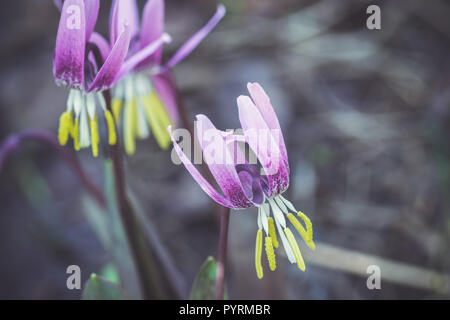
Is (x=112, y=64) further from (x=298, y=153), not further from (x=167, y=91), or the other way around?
(x=298, y=153)

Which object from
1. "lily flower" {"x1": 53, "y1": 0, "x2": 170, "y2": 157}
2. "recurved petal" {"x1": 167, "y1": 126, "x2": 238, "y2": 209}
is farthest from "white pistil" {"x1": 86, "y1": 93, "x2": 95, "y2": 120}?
"recurved petal" {"x1": 167, "y1": 126, "x2": 238, "y2": 209}

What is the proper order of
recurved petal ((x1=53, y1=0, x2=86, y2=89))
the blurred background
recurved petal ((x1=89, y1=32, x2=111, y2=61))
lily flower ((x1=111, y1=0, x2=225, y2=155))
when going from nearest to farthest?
recurved petal ((x1=53, y1=0, x2=86, y2=89)) → recurved petal ((x1=89, y1=32, x2=111, y2=61)) → lily flower ((x1=111, y1=0, x2=225, y2=155)) → the blurred background

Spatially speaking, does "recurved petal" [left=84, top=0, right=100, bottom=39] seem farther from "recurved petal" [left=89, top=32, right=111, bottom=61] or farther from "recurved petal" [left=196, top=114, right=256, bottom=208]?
"recurved petal" [left=196, top=114, right=256, bottom=208]

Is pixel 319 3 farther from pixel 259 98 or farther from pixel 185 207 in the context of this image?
pixel 259 98

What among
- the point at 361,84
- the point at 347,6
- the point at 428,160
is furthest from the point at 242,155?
the point at 347,6

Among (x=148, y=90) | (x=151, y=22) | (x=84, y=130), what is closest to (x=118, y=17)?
(x=151, y=22)

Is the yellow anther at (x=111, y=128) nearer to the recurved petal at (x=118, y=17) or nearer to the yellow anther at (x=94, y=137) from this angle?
the yellow anther at (x=94, y=137)
